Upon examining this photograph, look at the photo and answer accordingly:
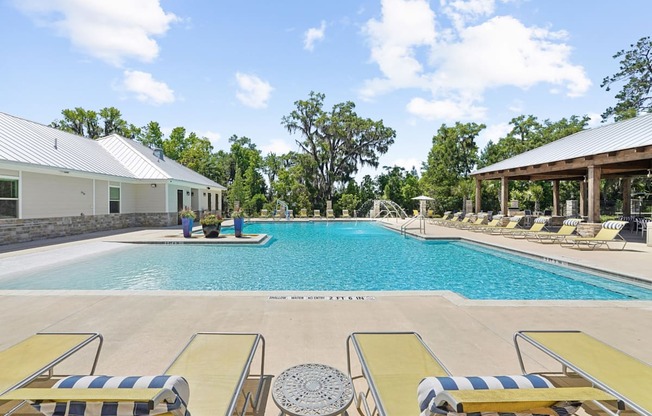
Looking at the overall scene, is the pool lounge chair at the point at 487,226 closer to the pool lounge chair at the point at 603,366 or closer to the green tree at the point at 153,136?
the pool lounge chair at the point at 603,366

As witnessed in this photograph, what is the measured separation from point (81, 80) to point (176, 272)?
17144mm

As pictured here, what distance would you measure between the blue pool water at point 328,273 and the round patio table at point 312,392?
4.81 metres

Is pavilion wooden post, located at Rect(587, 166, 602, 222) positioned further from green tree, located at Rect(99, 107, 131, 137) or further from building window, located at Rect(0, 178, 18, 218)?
green tree, located at Rect(99, 107, 131, 137)

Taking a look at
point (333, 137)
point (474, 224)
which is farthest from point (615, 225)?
point (333, 137)

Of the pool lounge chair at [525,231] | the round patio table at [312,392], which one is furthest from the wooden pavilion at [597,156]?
the round patio table at [312,392]

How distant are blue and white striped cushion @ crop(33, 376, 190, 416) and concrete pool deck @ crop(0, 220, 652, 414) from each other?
1119mm

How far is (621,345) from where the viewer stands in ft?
12.0

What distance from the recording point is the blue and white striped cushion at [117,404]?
1521 millimetres

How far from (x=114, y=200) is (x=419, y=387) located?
1994cm

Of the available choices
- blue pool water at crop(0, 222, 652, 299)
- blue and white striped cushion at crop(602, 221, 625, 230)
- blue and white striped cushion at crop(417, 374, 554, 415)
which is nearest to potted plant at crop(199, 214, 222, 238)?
blue pool water at crop(0, 222, 652, 299)

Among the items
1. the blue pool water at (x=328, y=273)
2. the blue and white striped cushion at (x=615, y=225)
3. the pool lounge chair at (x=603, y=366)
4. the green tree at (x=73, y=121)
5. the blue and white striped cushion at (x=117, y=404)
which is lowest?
the blue pool water at (x=328, y=273)

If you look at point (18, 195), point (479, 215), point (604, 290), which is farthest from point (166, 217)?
point (604, 290)

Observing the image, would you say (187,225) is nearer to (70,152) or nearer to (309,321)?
(70,152)

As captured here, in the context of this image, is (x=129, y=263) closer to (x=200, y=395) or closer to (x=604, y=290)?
(x=200, y=395)
